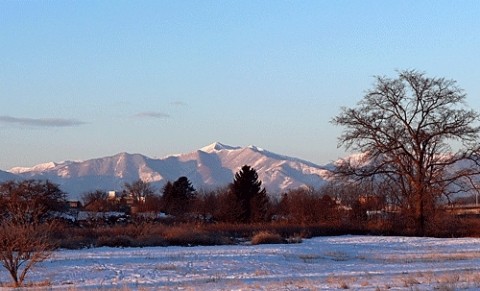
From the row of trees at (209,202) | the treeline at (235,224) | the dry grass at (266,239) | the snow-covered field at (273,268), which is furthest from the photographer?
the row of trees at (209,202)

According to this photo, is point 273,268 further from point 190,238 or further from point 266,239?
point 190,238

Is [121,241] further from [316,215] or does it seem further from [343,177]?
[316,215]

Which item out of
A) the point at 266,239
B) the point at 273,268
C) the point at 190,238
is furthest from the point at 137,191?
the point at 273,268

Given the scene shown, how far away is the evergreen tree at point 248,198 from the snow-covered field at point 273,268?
107ft

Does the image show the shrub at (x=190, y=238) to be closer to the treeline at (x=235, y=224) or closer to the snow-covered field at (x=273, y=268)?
the treeline at (x=235, y=224)

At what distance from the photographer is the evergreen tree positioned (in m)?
74.4

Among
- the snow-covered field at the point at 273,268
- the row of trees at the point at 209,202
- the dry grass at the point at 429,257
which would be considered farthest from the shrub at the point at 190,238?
the row of trees at the point at 209,202

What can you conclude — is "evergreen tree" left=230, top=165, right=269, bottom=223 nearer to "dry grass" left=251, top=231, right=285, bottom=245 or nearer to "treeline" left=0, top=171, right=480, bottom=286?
"treeline" left=0, top=171, right=480, bottom=286

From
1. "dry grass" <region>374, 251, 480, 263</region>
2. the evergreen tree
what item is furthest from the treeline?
"dry grass" <region>374, 251, 480, 263</region>

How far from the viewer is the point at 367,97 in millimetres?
55250

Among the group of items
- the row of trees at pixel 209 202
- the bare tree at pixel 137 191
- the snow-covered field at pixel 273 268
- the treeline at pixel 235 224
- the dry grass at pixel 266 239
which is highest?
the bare tree at pixel 137 191

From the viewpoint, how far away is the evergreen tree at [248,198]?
74.4m

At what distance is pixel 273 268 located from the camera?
27.8 m

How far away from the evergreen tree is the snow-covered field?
32.7 metres
